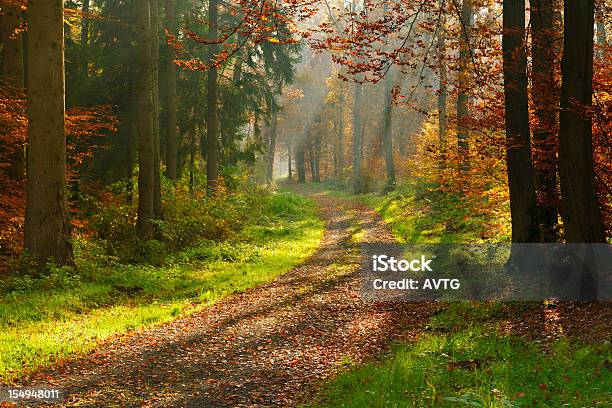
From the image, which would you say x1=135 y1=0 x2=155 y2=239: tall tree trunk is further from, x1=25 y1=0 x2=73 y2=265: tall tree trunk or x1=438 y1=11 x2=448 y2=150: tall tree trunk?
x1=438 y1=11 x2=448 y2=150: tall tree trunk

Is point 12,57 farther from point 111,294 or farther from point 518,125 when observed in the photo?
point 518,125

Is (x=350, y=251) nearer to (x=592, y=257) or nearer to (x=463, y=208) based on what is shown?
(x=463, y=208)

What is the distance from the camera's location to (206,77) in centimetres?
2161

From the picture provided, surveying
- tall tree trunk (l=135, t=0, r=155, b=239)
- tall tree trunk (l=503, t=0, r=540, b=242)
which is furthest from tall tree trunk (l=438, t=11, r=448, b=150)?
tall tree trunk (l=135, t=0, r=155, b=239)

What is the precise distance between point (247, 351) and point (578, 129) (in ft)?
18.0

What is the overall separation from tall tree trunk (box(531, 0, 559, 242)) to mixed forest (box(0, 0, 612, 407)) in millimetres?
35

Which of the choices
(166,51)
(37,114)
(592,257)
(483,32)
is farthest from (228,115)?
(592,257)

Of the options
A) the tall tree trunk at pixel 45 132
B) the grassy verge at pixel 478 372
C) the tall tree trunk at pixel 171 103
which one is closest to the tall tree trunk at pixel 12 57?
the tall tree trunk at pixel 45 132

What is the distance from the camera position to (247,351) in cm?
704


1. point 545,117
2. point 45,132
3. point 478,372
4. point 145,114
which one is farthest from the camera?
point 145,114

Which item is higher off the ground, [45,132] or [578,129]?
[45,132]

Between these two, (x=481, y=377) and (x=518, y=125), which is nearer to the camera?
(x=481, y=377)

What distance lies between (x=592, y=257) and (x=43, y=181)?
948 cm

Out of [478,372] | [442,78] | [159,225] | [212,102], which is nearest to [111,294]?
[159,225]
